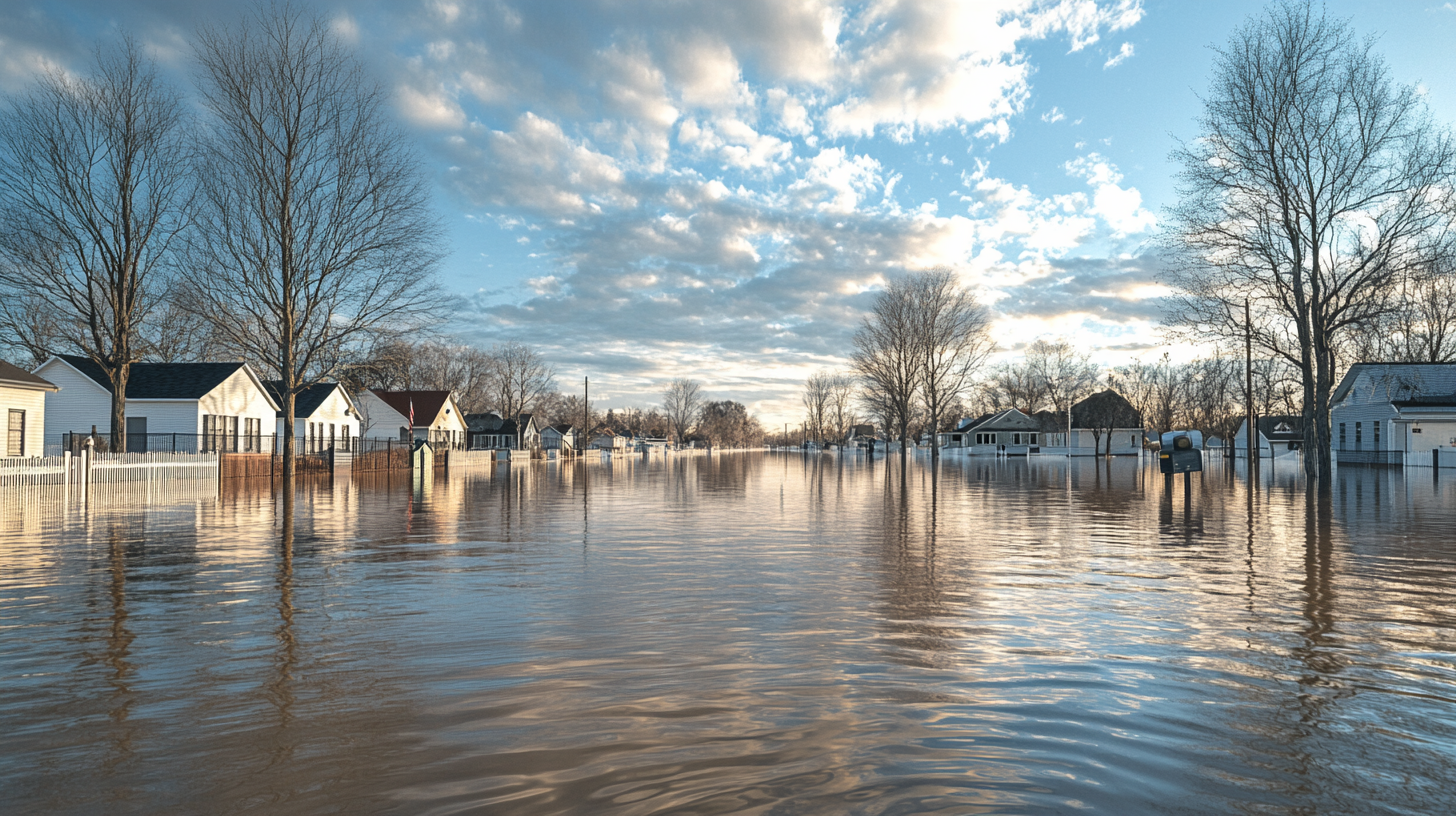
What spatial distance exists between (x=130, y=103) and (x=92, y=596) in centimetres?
3409

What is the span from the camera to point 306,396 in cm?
4903

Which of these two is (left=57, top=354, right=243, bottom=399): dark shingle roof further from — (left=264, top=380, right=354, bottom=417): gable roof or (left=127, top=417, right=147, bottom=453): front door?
(left=264, top=380, right=354, bottom=417): gable roof

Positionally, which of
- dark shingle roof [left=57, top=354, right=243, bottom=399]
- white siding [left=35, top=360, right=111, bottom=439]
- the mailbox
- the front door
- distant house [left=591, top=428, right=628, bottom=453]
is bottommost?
distant house [left=591, top=428, right=628, bottom=453]

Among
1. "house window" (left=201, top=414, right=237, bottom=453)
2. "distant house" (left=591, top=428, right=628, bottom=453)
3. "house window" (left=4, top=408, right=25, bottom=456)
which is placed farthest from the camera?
"distant house" (left=591, top=428, right=628, bottom=453)

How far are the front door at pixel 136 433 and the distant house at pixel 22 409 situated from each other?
390 centimetres

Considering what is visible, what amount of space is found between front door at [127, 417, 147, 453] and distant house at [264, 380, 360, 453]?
24.8 feet

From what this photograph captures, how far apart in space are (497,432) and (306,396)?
43.1m

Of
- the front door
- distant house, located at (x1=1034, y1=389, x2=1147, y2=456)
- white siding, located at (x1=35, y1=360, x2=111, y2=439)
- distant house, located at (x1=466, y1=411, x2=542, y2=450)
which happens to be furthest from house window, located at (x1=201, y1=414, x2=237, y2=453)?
distant house, located at (x1=1034, y1=389, x2=1147, y2=456)

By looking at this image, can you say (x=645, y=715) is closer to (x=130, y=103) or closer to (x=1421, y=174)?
(x=1421, y=174)

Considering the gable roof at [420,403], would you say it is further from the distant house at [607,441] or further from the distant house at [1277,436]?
the distant house at [1277,436]

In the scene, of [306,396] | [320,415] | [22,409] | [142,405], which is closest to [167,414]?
[142,405]

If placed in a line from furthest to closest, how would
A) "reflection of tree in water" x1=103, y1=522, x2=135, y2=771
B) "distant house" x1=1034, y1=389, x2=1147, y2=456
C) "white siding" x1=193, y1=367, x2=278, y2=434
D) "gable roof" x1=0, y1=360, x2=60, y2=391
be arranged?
1. "distant house" x1=1034, y1=389, x2=1147, y2=456
2. "white siding" x1=193, y1=367, x2=278, y2=434
3. "gable roof" x1=0, y1=360, x2=60, y2=391
4. "reflection of tree in water" x1=103, y1=522, x2=135, y2=771

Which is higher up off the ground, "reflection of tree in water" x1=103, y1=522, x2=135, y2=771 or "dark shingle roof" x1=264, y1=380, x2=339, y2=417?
"dark shingle roof" x1=264, y1=380, x2=339, y2=417

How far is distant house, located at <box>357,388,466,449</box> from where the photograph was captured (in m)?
64.2
